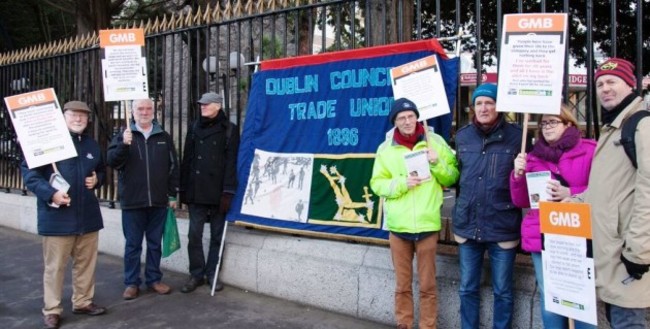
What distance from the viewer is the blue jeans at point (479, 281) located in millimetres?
3658

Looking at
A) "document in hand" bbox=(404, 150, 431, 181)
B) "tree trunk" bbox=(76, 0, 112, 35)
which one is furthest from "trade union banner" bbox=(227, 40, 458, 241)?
"tree trunk" bbox=(76, 0, 112, 35)

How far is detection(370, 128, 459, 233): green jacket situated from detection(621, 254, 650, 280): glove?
135 cm

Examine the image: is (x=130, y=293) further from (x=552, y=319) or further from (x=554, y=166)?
(x=554, y=166)

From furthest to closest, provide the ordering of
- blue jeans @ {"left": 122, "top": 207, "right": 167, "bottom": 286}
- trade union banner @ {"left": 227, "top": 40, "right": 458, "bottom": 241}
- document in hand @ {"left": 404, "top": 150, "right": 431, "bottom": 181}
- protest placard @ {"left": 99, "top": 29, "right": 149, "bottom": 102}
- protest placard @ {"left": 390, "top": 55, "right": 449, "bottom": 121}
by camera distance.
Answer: blue jeans @ {"left": 122, "top": 207, "right": 167, "bottom": 286} < protest placard @ {"left": 99, "top": 29, "right": 149, "bottom": 102} < trade union banner @ {"left": 227, "top": 40, "right": 458, "bottom": 241} < protest placard @ {"left": 390, "top": 55, "right": 449, "bottom": 121} < document in hand @ {"left": 404, "top": 150, "right": 431, "bottom": 181}

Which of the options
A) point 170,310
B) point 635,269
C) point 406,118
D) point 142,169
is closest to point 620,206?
point 635,269

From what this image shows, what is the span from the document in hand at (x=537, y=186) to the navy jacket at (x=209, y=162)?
3.05m

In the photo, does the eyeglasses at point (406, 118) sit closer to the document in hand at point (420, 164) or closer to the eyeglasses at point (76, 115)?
the document in hand at point (420, 164)

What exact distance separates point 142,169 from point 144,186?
18 cm

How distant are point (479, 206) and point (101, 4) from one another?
1112 centimetres

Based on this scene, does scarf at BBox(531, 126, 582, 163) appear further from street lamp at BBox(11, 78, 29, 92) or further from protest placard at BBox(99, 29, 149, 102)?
street lamp at BBox(11, 78, 29, 92)

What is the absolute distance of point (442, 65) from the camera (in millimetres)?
4254


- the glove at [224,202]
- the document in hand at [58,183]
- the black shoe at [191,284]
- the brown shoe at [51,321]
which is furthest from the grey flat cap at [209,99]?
the brown shoe at [51,321]

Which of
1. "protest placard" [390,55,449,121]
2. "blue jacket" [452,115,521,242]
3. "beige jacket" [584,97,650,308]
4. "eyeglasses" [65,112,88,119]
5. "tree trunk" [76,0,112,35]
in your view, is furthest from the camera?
"tree trunk" [76,0,112,35]

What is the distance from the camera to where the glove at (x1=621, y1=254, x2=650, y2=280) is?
2666 millimetres
